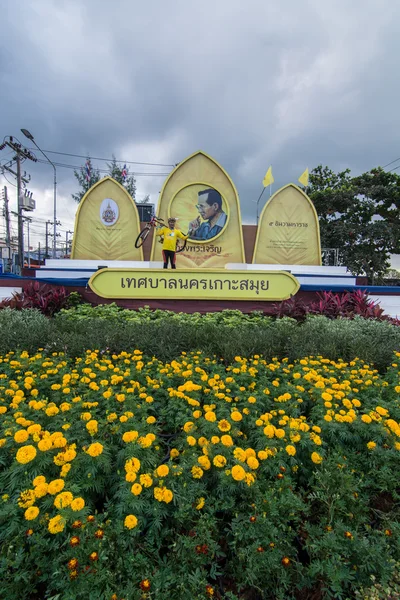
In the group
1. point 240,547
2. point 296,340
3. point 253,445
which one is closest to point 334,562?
point 240,547

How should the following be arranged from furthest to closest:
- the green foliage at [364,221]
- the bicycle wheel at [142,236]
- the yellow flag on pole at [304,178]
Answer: the green foliage at [364,221]
the yellow flag on pole at [304,178]
the bicycle wheel at [142,236]

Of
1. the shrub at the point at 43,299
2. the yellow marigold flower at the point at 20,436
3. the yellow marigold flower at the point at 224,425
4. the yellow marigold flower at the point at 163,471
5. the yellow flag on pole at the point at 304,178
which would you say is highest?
the yellow flag on pole at the point at 304,178

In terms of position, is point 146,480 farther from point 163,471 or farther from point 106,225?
point 106,225

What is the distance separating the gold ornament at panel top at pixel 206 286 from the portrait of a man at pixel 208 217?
483 centimetres

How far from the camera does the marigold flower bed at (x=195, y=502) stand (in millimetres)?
1128

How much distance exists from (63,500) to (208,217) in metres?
9.89

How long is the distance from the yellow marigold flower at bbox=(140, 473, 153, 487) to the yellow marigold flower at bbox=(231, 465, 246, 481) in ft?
1.14

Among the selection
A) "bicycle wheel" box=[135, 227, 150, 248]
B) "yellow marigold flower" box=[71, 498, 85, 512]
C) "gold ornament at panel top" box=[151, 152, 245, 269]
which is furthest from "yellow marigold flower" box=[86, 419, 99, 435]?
"gold ornament at panel top" box=[151, 152, 245, 269]

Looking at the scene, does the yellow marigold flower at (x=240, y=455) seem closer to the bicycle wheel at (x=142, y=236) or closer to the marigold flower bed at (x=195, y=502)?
the marigold flower bed at (x=195, y=502)

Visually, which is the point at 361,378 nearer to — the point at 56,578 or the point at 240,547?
the point at 240,547

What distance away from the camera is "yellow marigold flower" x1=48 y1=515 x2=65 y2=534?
1108mm

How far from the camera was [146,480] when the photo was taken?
1.29m

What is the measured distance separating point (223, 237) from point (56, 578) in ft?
32.8

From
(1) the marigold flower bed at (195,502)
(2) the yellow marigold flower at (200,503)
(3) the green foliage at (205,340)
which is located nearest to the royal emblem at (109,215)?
(3) the green foliage at (205,340)
